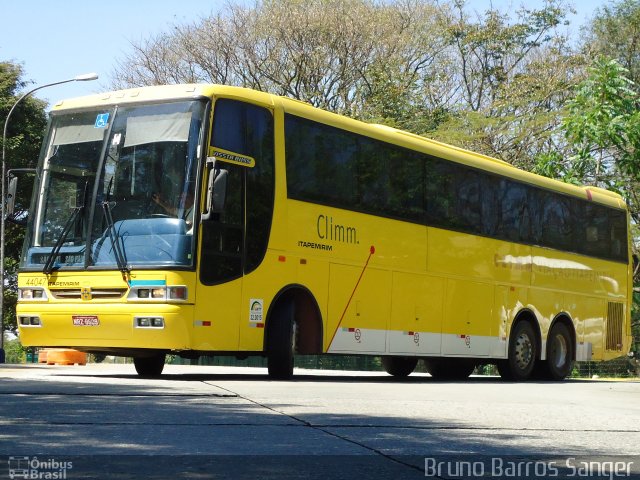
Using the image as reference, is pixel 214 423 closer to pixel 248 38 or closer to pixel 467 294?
pixel 467 294

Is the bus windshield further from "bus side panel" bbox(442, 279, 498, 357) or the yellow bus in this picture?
"bus side panel" bbox(442, 279, 498, 357)

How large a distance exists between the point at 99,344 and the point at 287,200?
122 inches

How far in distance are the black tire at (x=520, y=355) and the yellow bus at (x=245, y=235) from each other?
1.01 metres

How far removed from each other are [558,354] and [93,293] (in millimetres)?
10822

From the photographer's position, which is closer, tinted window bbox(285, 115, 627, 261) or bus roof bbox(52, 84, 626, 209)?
bus roof bbox(52, 84, 626, 209)

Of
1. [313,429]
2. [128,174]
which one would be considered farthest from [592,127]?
[313,429]

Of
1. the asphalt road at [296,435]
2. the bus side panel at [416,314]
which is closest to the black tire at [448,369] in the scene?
the bus side panel at [416,314]

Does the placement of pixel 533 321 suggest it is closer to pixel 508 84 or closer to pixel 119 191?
pixel 119 191

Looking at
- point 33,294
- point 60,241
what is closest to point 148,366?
point 33,294

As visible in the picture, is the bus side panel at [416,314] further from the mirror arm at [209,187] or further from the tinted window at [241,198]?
the mirror arm at [209,187]

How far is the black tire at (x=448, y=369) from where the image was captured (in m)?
21.4

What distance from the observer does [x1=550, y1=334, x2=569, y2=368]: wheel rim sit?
22.2 metres

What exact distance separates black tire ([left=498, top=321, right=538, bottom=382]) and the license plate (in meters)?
8.86

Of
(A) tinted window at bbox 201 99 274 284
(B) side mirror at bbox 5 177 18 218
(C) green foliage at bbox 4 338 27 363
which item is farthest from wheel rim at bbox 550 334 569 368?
(C) green foliage at bbox 4 338 27 363
